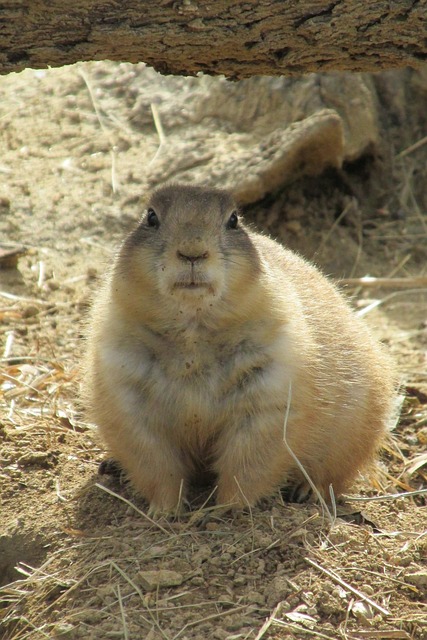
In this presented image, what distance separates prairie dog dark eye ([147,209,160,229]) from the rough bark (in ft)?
2.56

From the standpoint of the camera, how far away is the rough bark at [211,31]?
426 centimetres

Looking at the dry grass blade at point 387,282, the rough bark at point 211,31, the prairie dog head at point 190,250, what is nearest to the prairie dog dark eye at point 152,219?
the prairie dog head at point 190,250

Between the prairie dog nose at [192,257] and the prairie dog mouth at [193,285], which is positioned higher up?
the prairie dog nose at [192,257]

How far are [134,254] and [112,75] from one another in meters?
5.08

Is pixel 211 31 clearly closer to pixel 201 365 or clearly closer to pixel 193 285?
pixel 193 285

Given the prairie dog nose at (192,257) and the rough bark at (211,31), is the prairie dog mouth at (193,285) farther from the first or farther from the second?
the rough bark at (211,31)

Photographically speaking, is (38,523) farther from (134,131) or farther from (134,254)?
(134,131)

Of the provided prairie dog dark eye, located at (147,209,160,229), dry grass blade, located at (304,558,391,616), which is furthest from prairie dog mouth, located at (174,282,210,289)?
dry grass blade, located at (304,558,391,616)

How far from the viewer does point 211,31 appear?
4348 mm

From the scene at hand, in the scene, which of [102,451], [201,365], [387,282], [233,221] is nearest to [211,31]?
[233,221]

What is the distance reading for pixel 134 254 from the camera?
4.68 m

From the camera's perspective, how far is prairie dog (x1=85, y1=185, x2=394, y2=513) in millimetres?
4594

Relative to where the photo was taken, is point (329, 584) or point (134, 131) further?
point (134, 131)

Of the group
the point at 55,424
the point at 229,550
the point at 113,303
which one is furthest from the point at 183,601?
the point at 55,424
